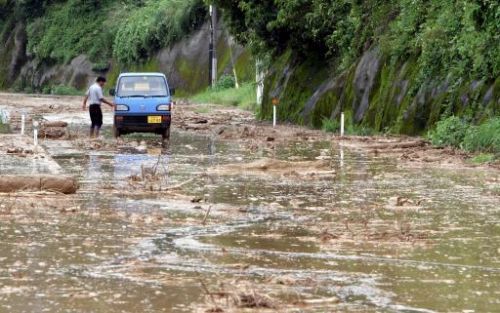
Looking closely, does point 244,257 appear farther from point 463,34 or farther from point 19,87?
point 19,87

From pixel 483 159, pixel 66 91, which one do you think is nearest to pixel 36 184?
pixel 483 159

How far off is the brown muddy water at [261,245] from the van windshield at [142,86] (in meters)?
10.8

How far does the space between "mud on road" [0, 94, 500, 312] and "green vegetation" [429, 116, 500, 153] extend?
2.85 feet

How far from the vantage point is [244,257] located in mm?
12008

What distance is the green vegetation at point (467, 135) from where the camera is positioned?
25.0 m

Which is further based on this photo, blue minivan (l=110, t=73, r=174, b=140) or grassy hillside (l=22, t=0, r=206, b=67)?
grassy hillside (l=22, t=0, r=206, b=67)

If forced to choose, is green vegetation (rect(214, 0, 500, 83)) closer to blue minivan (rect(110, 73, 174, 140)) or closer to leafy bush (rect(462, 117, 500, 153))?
leafy bush (rect(462, 117, 500, 153))

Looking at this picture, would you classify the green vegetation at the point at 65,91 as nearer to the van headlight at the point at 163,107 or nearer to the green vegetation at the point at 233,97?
the green vegetation at the point at 233,97

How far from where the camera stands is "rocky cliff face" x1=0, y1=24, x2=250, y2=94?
7169 cm

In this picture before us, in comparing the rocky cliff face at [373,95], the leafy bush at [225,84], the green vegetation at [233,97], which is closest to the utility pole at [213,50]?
the leafy bush at [225,84]

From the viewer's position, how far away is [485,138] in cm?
2534

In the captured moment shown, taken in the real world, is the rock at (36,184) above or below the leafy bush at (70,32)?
below

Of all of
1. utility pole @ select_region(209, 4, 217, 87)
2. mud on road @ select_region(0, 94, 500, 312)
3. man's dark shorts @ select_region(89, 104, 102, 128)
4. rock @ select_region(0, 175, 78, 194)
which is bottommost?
mud on road @ select_region(0, 94, 500, 312)

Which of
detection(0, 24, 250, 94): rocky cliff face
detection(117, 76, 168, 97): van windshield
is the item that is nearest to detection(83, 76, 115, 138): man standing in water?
detection(117, 76, 168, 97): van windshield
